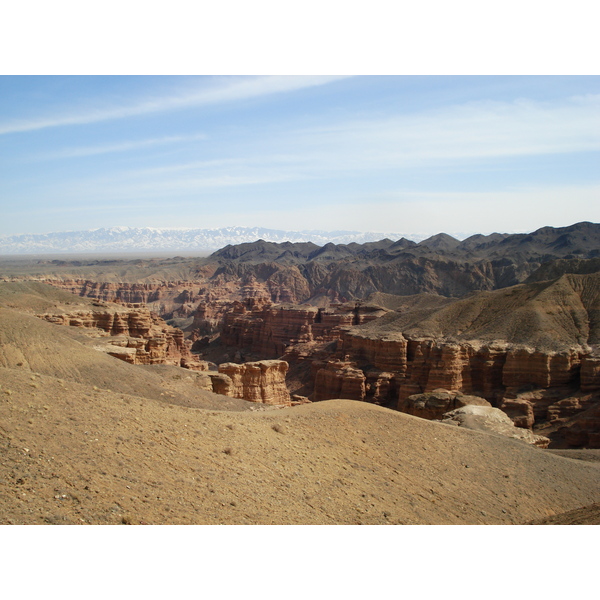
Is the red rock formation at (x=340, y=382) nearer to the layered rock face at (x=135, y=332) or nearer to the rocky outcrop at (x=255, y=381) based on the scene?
the rocky outcrop at (x=255, y=381)

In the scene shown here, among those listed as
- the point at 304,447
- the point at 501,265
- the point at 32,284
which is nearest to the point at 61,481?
the point at 304,447

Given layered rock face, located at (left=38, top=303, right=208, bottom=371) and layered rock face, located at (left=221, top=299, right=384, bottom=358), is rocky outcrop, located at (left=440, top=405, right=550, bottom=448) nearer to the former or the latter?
layered rock face, located at (left=38, top=303, right=208, bottom=371)

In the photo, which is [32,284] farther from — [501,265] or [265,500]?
[501,265]

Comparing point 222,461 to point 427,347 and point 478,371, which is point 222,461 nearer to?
point 478,371

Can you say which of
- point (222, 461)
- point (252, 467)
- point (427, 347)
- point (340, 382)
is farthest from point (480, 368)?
point (222, 461)

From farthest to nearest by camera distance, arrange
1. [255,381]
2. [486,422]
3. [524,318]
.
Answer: [524,318] < [255,381] < [486,422]

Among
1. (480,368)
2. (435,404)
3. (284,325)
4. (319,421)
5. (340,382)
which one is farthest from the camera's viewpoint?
(284,325)
